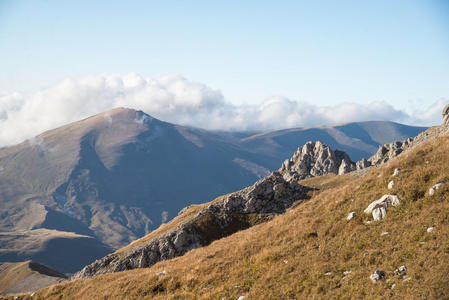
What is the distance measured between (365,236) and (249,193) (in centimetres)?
4394

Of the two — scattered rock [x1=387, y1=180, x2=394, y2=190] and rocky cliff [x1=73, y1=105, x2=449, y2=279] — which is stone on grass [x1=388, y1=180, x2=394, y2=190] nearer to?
scattered rock [x1=387, y1=180, x2=394, y2=190]

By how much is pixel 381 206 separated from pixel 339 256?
648cm

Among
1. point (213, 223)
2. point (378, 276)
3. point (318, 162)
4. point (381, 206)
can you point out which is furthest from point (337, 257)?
point (318, 162)

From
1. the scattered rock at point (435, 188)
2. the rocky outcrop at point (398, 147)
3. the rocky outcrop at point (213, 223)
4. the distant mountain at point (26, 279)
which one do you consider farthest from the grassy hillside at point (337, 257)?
the distant mountain at point (26, 279)

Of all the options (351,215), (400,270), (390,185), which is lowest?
(400,270)

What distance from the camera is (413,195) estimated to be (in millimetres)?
27031

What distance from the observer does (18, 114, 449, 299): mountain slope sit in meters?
20.1

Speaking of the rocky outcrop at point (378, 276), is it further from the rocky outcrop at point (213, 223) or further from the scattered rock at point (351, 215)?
the rocky outcrop at point (213, 223)

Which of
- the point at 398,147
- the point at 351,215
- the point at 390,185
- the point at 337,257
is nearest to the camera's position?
the point at 337,257

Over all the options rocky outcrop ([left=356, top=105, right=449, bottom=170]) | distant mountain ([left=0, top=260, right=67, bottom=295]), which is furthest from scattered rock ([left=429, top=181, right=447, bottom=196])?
distant mountain ([left=0, top=260, right=67, bottom=295])

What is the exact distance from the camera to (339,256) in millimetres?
24469

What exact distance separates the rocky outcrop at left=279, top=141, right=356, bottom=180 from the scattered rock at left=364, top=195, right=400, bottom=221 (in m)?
115

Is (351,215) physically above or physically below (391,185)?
below

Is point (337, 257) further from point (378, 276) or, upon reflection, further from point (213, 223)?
point (213, 223)
